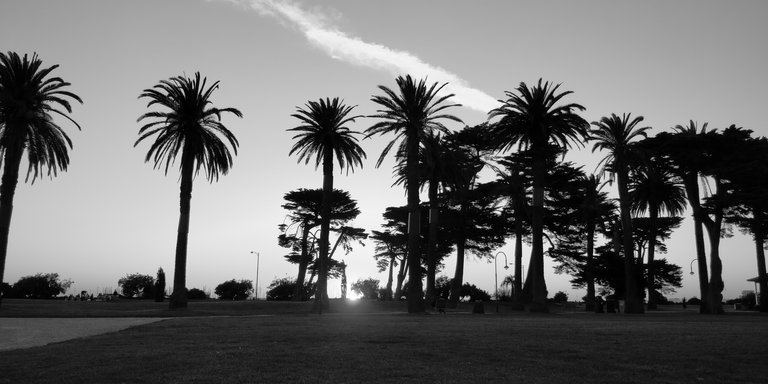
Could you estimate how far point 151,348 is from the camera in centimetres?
1334

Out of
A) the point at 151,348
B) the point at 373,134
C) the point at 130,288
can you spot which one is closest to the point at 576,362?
the point at 151,348

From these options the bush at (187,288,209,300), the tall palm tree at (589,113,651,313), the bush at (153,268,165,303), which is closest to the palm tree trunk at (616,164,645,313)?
the tall palm tree at (589,113,651,313)

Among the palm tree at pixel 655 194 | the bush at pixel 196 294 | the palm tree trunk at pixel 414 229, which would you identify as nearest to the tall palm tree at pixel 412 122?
the palm tree trunk at pixel 414 229

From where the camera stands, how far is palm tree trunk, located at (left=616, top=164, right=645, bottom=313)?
150ft

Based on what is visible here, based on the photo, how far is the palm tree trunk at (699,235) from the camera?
4788 cm

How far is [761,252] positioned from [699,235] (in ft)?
32.7

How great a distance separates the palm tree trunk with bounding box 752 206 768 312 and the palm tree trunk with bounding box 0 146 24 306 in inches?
2137

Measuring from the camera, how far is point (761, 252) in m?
52.8

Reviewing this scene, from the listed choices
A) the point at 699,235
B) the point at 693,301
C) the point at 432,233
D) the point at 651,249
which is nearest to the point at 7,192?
the point at 432,233

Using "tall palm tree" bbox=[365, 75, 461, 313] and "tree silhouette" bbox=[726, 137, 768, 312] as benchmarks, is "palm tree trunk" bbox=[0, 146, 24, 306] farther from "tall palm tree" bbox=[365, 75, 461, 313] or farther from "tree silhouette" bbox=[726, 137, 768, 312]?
"tree silhouette" bbox=[726, 137, 768, 312]

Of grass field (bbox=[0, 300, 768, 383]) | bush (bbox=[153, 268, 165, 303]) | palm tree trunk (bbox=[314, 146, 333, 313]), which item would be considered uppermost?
palm tree trunk (bbox=[314, 146, 333, 313])

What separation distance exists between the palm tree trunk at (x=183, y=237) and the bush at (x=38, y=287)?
1617 inches

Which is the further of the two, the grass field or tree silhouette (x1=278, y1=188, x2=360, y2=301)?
tree silhouette (x1=278, y1=188, x2=360, y2=301)

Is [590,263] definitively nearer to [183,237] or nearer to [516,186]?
[516,186]
